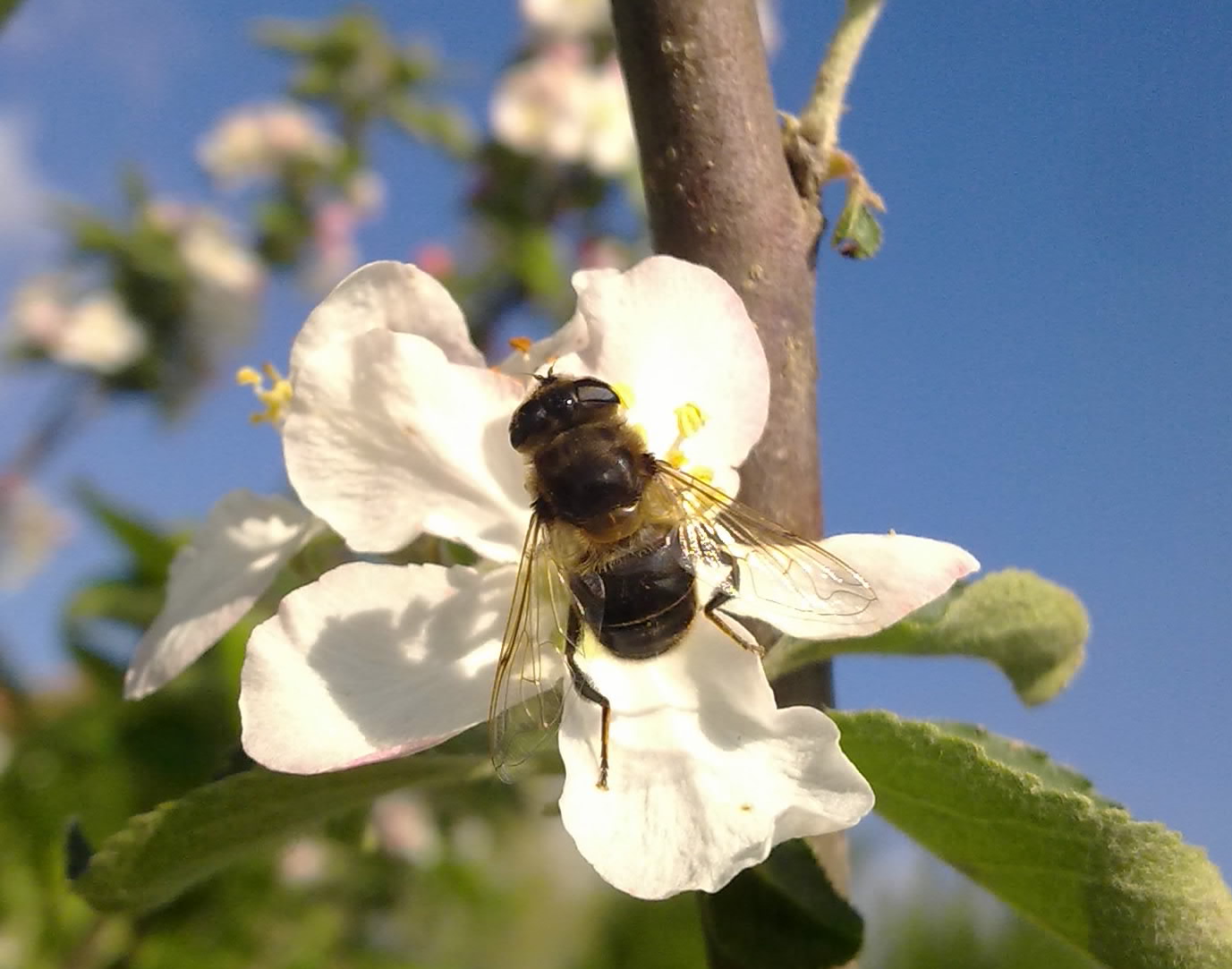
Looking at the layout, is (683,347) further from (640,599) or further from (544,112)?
(544,112)

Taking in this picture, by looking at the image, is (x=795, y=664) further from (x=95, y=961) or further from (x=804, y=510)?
(x=95, y=961)

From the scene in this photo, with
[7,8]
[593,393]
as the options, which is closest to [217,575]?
[593,393]

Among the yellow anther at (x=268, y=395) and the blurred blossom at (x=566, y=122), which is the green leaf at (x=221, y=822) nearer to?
the yellow anther at (x=268, y=395)

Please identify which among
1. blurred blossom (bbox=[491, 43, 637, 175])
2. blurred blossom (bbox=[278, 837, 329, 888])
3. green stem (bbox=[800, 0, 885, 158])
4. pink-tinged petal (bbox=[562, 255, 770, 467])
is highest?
blurred blossom (bbox=[491, 43, 637, 175])

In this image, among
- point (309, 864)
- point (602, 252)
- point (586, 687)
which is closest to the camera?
point (586, 687)

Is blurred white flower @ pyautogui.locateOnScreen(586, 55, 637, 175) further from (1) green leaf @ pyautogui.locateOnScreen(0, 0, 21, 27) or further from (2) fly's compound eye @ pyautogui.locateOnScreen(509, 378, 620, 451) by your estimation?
(2) fly's compound eye @ pyautogui.locateOnScreen(509, 378, 620, 451)

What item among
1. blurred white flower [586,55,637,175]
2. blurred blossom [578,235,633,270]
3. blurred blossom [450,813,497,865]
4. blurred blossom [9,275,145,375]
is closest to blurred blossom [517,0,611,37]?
blurred white flower [586,55,637,175]
